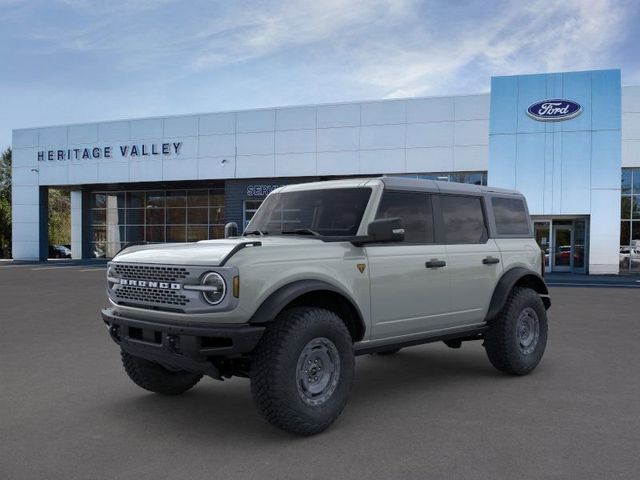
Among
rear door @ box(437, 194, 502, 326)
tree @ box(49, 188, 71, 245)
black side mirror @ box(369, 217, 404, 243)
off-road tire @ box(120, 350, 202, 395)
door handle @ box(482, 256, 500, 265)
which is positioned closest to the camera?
black side mirror @ box(369, 217, 404, 243)

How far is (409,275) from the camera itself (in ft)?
17.4

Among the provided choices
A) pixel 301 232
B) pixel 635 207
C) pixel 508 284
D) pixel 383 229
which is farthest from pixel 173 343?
pixel 635 207

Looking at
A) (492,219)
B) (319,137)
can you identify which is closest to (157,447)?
(492,219)

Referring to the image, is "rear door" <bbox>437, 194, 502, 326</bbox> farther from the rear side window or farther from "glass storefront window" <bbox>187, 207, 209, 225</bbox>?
"glass storefront window" <bbox>187, 207, 209, 225</bbox>

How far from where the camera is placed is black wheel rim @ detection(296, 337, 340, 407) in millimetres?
4402

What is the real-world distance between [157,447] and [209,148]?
2790 centimetres

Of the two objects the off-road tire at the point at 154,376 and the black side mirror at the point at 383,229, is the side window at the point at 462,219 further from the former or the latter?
the off-road tire at the point at 154,376

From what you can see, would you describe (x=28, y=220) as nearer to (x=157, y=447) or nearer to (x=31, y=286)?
(x=31, y=286)

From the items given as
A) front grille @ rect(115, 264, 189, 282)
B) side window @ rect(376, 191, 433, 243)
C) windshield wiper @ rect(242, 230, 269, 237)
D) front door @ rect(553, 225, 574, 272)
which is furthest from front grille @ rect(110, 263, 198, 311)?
front door @ rect(553, 225, 574, 272)

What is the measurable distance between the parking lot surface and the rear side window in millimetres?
1638

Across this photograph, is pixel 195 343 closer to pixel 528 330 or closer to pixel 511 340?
pixel 511 340

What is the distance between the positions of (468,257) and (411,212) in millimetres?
832

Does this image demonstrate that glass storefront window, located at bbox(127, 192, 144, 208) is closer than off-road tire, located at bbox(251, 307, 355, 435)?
No

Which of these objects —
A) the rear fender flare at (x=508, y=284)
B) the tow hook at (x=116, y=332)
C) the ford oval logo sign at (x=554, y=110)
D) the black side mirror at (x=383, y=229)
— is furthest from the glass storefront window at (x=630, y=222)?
the tow hook at (x=116, y=332)
